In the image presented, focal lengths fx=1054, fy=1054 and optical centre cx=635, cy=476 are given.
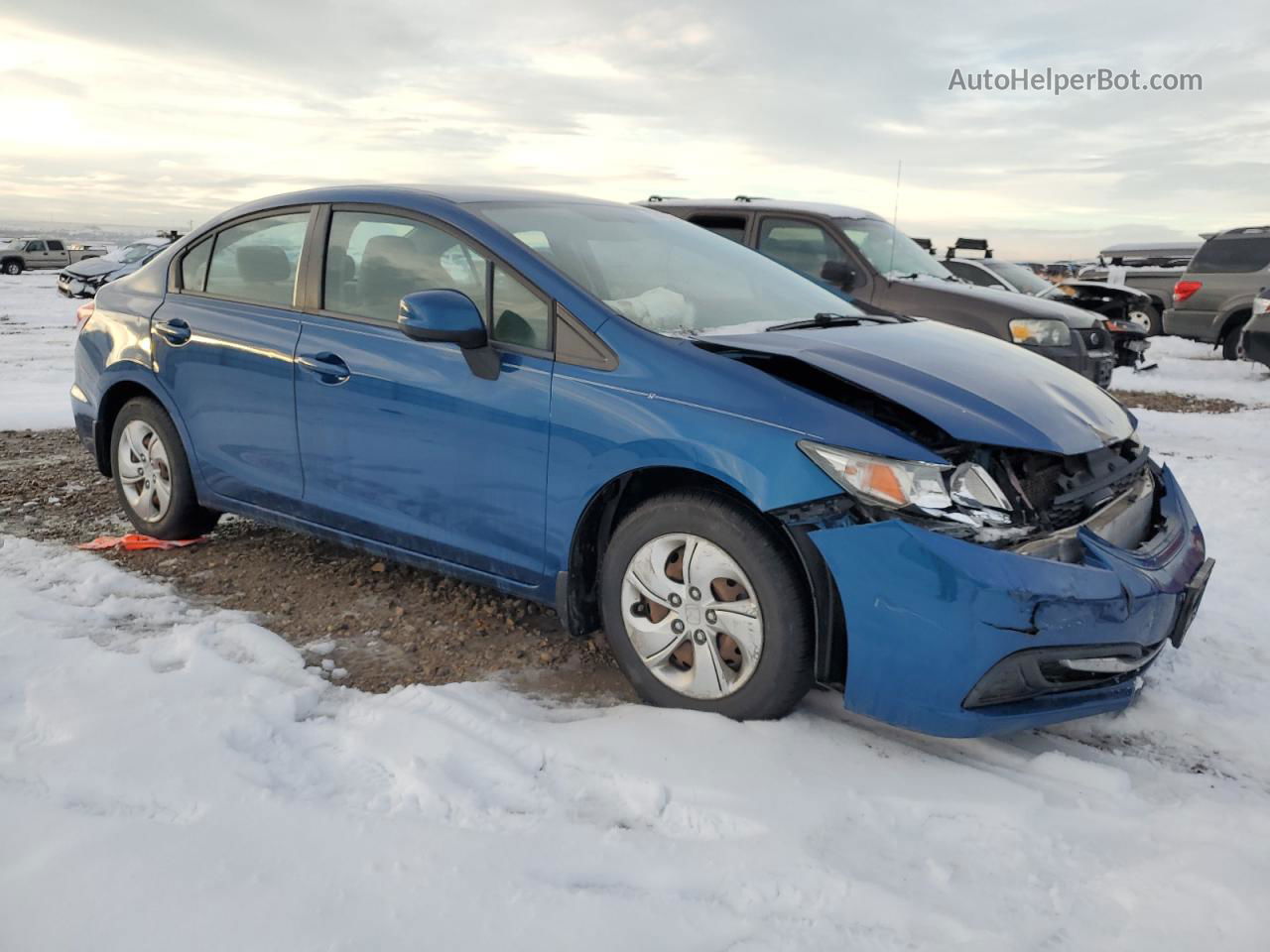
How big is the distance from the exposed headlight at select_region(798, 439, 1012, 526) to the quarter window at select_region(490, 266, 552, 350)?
1.01m

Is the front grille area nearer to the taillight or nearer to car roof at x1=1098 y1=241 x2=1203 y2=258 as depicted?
the taillight

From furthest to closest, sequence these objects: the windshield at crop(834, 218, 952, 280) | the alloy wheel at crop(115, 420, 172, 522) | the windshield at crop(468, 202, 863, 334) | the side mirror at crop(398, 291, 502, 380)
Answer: the windshield at crop(834, 218, 952, 280) < the alloy wheel at crop(115, 420, 172, 522) < the windshield at crop(468, 202, 863, 334) < the side mirror at crop(398, 291, 502, 380)

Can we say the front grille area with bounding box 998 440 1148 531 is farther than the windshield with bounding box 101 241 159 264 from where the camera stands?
No

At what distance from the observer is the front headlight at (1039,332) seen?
7902 mm

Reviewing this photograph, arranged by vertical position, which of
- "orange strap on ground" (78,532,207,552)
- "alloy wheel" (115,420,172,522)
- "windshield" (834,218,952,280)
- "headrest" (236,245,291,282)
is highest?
"windshield" (834,218,952,280)

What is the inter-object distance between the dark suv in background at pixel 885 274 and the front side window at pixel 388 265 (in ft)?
14.2

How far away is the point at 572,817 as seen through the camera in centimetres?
255

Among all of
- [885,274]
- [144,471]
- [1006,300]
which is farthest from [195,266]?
[1006,300]

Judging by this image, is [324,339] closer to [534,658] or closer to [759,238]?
[534,658]

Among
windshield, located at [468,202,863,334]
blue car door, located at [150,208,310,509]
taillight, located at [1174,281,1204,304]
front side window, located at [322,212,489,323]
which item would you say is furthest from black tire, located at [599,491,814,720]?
taillight, located at [1174,281,1204,304]

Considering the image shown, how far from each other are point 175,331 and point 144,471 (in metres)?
0.72

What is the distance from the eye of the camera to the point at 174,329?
14.4ft

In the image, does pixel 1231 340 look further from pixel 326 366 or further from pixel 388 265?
pixel 326 366

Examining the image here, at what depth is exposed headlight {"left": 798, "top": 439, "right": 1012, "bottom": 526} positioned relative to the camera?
8.82ft
